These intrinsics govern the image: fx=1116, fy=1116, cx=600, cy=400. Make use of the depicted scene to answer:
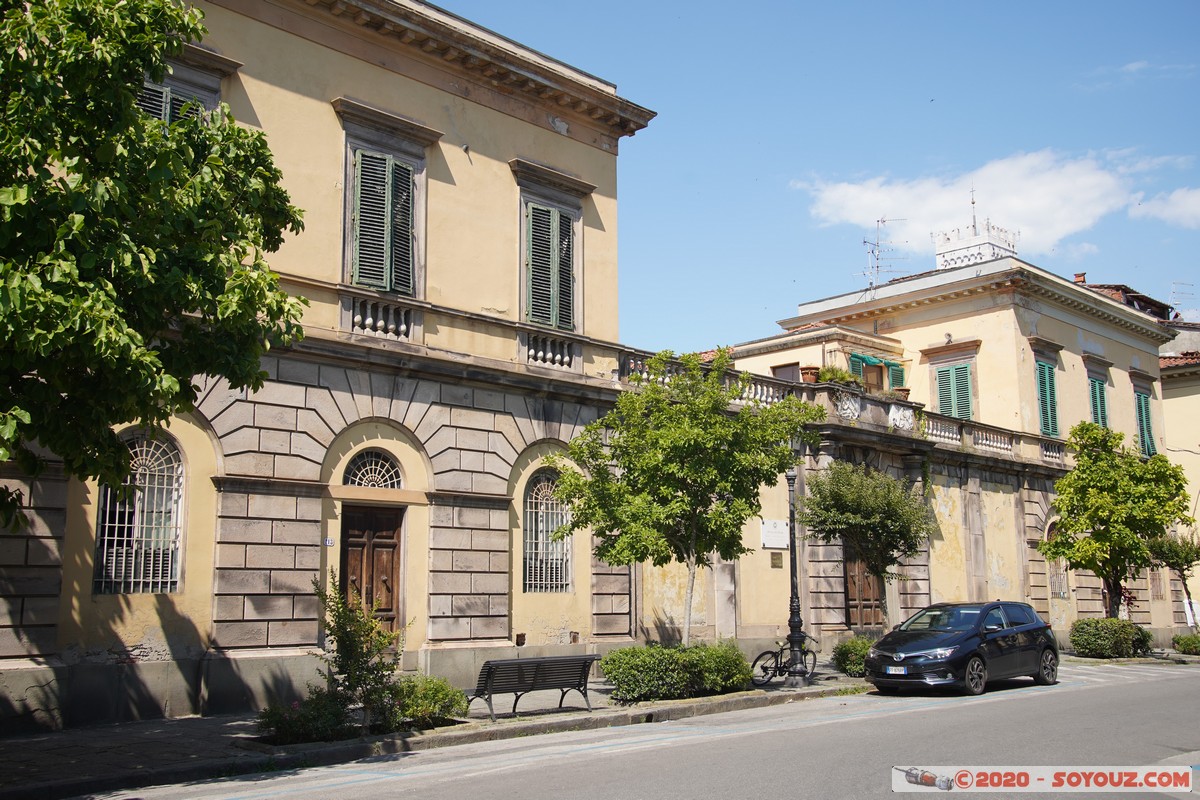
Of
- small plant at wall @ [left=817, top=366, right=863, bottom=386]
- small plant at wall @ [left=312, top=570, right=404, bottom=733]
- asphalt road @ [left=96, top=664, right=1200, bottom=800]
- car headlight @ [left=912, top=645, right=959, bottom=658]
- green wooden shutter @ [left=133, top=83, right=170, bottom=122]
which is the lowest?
asphalt road @ [left=96, top=664, right=1200, bottom=800]

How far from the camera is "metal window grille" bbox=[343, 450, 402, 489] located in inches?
683

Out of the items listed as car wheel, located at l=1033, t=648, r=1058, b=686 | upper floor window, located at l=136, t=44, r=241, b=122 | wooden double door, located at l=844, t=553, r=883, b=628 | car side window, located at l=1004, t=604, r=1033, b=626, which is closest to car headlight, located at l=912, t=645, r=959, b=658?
car side window, located at l=1004, t=604, r=1033, b=626

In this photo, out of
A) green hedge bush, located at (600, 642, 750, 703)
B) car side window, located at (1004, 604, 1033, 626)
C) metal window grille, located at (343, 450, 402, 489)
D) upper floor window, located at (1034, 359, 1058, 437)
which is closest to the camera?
green hedge bush, located at (600, 642, 750, 703)

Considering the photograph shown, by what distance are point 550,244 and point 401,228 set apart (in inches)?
130

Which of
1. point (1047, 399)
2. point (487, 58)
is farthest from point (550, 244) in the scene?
point (1047, 399)

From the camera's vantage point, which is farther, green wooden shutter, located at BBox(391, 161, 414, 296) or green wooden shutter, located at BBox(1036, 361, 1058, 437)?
green wooden shutter, located at BBox(1036, 361, 1058, 437)

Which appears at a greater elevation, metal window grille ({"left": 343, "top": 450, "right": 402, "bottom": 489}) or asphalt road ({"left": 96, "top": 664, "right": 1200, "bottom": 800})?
metal window grille ({"left": 343, "top": 450, "right": 402, "bottom": 489})

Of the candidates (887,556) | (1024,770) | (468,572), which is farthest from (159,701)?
(887,556)

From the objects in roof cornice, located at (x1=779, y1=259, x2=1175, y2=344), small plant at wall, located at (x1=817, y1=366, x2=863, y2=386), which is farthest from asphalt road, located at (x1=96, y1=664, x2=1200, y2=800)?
roof cornice, located at (x1=779, y1=259, x2=1175, y2=344)

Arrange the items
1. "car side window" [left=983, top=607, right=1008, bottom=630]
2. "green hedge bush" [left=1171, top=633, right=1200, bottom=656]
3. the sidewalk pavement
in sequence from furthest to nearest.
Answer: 1. "green hedge bush" [left=1171, top=633, right=1200, bottom=656]
2. "car side window" [left=983, top=607, right=1008, bottom=630]
3. the sidewalk pavement

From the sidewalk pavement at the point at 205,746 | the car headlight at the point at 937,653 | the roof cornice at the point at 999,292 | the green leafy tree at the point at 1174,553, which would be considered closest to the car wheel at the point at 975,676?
the car headlight at the point at 937,653

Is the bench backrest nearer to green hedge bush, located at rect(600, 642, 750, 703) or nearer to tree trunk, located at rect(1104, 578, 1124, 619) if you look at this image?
green hedge bush, located at rect(600, 642, 750, 703)

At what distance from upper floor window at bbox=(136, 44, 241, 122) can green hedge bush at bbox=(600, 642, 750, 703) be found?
9.91 m

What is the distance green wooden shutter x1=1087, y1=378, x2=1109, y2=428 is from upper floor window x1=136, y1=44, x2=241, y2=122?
30396 millimetres
